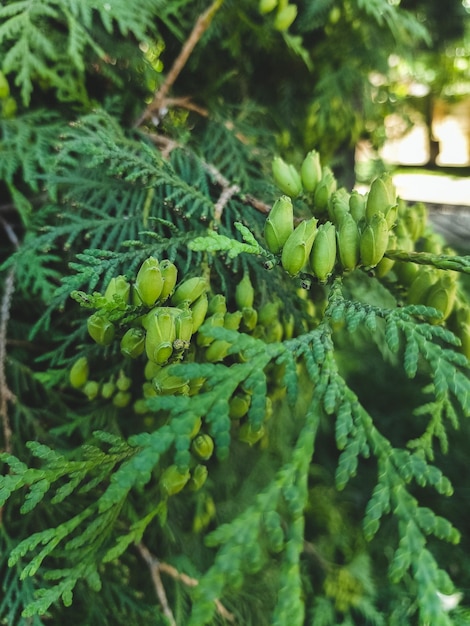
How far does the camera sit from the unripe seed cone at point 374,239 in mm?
543

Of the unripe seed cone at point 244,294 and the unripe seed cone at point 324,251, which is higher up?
the unripe seed cone at point 324,251

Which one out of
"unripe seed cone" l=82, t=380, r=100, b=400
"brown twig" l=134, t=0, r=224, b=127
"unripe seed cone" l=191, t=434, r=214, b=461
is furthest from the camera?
"brown twig" l=134, t=0, r=224, b=127

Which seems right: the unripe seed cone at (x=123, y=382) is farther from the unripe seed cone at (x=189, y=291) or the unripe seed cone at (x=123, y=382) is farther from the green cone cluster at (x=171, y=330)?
the unripe seed cone at (x=189, y=291)

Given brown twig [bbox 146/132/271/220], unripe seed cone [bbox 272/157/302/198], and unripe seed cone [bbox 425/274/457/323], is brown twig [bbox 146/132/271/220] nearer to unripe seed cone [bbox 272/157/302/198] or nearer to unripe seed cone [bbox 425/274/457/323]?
unripe seed cone [bbox 272/157/302/198]

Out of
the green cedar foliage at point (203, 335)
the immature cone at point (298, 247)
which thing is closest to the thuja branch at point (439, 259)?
the green cedar foliage at point (203, 335)

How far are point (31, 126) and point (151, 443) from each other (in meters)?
0.63

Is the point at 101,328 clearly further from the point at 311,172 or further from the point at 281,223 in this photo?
the point at 311,172

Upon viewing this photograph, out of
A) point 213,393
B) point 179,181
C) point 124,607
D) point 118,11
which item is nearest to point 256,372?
point 213,393

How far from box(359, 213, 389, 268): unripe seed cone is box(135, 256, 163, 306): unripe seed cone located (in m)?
0.20

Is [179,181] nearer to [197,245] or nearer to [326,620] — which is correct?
[197,245]

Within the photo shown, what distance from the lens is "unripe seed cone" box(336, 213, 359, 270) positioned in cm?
56

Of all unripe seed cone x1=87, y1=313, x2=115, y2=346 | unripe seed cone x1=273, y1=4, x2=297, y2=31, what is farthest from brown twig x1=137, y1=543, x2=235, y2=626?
unripe seed cone x1=273, y1=4, x2=297, y2=31

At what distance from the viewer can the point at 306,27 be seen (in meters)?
0.99

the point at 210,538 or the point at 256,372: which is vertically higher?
the point at 256,372
